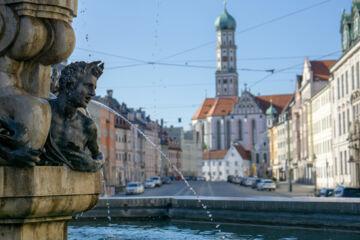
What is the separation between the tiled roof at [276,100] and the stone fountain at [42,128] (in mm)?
184250

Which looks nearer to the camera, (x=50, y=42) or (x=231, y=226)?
(x=50, y=42)

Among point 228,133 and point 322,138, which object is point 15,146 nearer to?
point 322,138

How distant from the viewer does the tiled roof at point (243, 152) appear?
180775mm

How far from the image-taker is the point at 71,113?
638cm

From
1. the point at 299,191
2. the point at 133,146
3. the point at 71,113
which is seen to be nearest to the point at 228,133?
the point at 133,146

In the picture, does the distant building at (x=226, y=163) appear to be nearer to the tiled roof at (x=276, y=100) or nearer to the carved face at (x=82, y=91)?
the tiled roof at (x=276, y=100)

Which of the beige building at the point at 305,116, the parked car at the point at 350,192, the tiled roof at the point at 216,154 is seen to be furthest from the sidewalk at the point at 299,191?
the tiled roof at the point at 216,154

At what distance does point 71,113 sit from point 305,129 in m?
91.9

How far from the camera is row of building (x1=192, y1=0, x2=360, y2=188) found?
191 ft

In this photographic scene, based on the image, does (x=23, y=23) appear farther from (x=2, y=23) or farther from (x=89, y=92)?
(x=89, y=92)

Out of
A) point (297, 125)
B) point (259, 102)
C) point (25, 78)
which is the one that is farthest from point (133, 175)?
point (25, 78)

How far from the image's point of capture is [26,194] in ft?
17.8

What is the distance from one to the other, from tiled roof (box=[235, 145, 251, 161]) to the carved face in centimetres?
17498

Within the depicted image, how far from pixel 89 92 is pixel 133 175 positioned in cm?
11062
